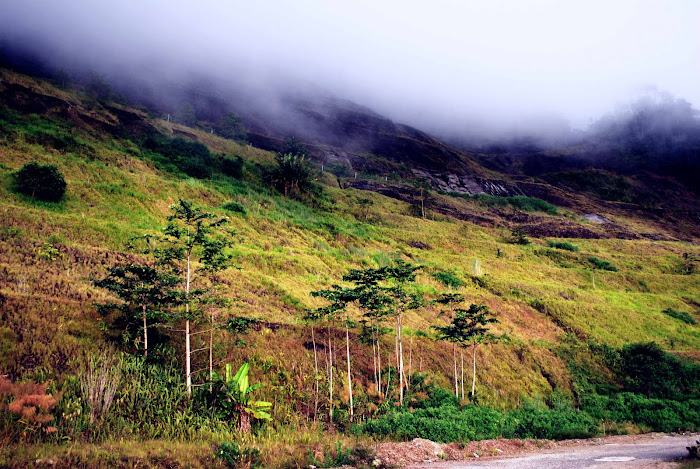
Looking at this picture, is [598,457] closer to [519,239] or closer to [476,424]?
[476,424]

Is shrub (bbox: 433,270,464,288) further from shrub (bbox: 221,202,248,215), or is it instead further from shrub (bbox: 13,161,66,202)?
shrub (bbox: 13,161,66,202)

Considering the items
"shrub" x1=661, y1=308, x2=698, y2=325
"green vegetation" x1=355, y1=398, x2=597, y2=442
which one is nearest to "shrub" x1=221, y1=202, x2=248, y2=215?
"green vegetation" x1=355, y1=398, x2=597, y2=442

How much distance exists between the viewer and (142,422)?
6734 millimetres

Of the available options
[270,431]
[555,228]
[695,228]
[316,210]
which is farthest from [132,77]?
[695,228]

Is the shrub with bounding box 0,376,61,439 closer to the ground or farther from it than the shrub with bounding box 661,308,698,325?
farther from it

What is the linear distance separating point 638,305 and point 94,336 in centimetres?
3472

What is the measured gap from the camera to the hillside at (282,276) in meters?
8.09

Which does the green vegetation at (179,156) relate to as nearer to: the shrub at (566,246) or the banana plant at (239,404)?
the banana plant at (239,404)

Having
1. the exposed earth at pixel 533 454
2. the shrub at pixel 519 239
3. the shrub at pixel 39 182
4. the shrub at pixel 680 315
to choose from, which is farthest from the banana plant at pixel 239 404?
the shrub at pixel 519 239

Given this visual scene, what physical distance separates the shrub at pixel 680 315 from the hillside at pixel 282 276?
0.51 meters

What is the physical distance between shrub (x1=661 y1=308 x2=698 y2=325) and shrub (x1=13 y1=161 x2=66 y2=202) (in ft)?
139

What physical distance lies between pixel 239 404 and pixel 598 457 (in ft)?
26.9

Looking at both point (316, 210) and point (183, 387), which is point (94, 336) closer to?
point (183, 387)

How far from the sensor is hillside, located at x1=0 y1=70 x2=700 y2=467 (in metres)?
8.09
